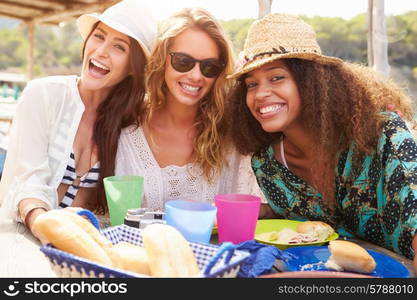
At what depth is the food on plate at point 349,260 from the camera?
1232 millimetres

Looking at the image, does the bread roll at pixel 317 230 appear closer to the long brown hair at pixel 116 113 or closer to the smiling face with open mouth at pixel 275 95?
the smiling face with open mouth at pixel 275 95

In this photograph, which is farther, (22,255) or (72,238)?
(22,255)

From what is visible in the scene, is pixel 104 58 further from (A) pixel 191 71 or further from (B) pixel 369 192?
(B) pixel 369 192

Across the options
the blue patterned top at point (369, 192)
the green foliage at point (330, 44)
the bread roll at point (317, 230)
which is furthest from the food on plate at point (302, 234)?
the green foliage at point (330, 44)

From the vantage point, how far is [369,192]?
1.90 m

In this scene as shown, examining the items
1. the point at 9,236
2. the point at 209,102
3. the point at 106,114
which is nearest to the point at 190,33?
the point at 209,102

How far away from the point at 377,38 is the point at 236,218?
14.4 ft

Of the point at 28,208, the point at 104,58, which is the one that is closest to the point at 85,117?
the point at 104,58

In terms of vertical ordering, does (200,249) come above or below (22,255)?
above

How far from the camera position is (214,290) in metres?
0.94

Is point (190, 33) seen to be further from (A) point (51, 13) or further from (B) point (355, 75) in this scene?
(A) point (51, 13)

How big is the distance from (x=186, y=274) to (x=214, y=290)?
0.25ft

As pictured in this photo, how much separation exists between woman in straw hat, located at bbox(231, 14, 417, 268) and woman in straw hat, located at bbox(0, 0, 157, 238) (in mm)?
699

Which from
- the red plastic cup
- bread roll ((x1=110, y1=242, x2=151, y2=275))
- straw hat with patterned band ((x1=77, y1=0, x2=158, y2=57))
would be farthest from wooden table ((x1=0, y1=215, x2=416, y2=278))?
straw hat with patterned band ((x1=77, y1=0, x2=158, y2=57))
